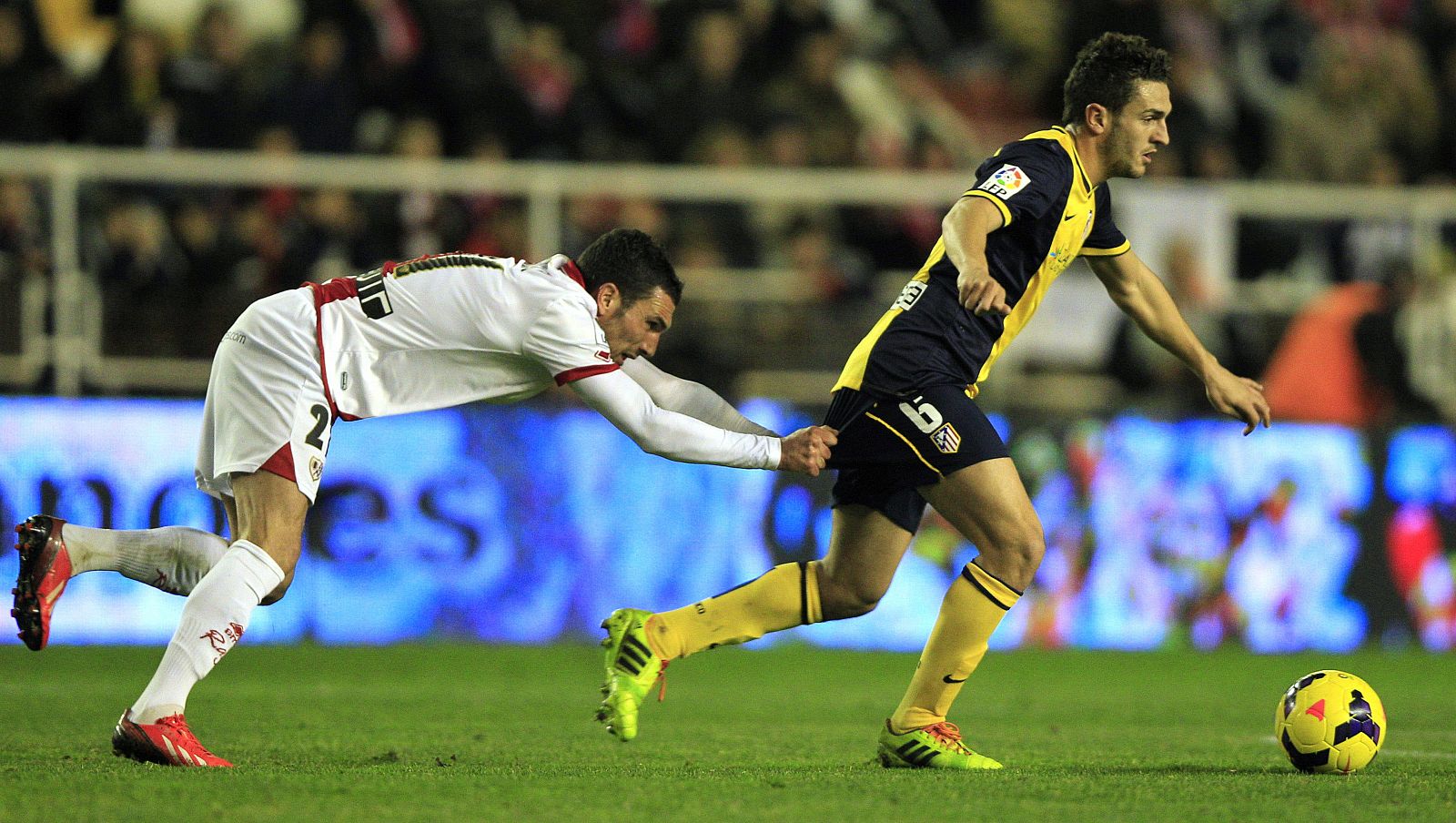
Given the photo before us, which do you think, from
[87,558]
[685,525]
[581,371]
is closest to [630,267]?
[581,371]

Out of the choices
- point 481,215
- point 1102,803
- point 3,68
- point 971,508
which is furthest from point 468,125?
point 1102,803

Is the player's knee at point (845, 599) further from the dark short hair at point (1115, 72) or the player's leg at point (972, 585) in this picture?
the dark short hair at point (1115, 72)

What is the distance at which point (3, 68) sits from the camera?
11.8 metres

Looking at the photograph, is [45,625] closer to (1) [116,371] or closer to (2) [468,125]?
(1) [116,371]

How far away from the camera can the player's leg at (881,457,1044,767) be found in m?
5.72

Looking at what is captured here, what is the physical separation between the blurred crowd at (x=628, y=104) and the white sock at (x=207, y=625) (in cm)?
576

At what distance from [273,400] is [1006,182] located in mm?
2243

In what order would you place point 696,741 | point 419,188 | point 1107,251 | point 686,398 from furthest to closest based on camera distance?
1. point 419,188
2. point 696,741
3. point 1107,251
4. point 686,398

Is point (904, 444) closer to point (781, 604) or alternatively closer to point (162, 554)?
point (781, 604)

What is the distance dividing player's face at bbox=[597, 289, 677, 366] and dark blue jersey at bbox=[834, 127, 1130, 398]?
0.62 meters

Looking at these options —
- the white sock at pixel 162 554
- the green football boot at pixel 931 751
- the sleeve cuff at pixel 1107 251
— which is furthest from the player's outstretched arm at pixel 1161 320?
the white sock at pixel 162 554

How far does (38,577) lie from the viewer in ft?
18.2

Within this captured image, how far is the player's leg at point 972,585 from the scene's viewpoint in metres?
5.72

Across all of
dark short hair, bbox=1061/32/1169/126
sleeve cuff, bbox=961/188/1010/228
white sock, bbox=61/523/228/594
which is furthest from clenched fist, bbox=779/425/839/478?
white sock, bbox=61/523/228/594
